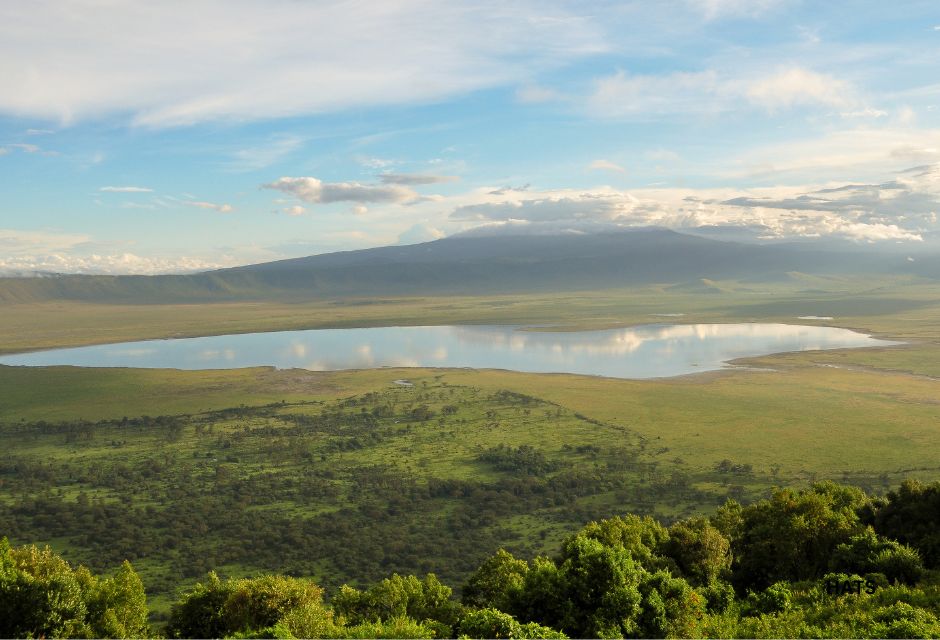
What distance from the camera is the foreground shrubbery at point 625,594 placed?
83.1ft

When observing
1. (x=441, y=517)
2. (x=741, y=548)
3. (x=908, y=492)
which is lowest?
(x=441, y=517)

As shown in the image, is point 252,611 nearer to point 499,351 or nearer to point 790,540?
point 790,540

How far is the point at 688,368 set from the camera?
133 meters

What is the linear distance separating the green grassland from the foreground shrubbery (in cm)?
1753

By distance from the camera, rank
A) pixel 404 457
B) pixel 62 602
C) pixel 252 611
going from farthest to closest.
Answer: pixel 404 457 < pixel 252 611 < pixel 62 602

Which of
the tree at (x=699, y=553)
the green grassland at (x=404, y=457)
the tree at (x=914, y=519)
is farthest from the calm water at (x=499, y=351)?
the tree at (x=699, y=553)

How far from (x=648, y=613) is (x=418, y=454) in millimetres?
53191

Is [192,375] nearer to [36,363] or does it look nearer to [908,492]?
[36,363]

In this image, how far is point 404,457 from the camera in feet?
254

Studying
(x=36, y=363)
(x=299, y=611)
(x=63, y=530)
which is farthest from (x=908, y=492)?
(x=36, y=363)

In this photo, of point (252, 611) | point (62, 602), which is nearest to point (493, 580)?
point (252, 611)

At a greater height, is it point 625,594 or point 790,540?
point 625,594

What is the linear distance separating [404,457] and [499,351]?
8802 centimetres

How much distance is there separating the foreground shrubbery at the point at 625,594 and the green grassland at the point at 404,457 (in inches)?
690
